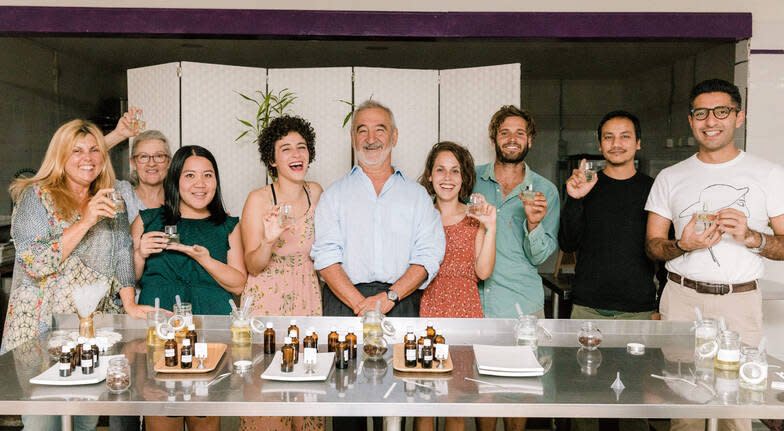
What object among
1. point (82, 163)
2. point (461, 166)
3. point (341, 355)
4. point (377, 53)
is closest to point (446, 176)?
point (461, 166)

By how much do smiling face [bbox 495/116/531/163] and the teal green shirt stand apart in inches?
5.7

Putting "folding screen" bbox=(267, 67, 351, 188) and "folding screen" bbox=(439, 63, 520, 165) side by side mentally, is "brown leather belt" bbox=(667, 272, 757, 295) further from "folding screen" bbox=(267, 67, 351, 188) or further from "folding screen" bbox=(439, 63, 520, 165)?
"folding screen" bbox=(267, 67, 351, 188)

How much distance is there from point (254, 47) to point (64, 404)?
16.8 feet

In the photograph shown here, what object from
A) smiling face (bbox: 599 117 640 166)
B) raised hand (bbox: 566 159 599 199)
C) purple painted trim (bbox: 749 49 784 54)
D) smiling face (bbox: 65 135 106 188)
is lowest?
raised hand (bbox: 566 159 599 199)

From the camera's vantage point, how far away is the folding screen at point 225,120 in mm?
4633

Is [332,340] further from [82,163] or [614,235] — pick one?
[614,235]

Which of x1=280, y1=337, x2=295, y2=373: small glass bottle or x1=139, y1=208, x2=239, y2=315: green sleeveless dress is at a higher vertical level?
x1=139, y1=208, x2=239, y2=315: green sleeveless dress

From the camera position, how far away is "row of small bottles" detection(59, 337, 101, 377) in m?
2.08

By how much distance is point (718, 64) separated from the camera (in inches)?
238

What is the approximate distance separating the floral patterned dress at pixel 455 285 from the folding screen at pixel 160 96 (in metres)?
2.38

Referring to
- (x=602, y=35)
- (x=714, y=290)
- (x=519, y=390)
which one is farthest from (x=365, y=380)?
(x=602, y=35)

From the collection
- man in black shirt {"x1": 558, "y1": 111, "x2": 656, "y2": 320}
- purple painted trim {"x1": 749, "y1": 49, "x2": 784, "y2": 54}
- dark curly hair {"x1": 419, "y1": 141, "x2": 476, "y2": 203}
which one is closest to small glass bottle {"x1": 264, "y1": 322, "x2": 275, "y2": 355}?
dark curly hair {"x1": 419, "y1": 141, "x2": 476, "y2": 203}

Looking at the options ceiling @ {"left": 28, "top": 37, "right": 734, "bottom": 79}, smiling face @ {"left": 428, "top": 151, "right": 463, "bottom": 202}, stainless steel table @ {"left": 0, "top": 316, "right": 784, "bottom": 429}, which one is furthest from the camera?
ceiling @ {"left": 28, "top": 37, "right": 734, "bottom": 79}

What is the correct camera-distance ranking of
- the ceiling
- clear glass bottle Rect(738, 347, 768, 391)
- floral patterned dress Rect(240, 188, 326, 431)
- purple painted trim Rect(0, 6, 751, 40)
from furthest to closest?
1. the ceiling
2. purple painted trim Rect(0, 6, 751, 40)
3. floral patterned dress Rect(240, 188, 326, 431)
4. clear glass bottle Rect(738, 347, 768, 391)
